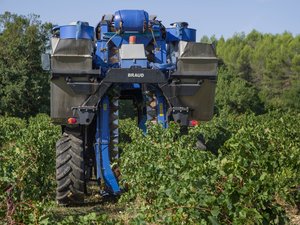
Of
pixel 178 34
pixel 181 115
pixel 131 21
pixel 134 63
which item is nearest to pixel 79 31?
pixel 131 21

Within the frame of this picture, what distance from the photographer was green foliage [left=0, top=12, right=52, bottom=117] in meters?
36.0

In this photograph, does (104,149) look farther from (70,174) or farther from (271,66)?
(271,66)

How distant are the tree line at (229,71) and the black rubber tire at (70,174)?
23.4m

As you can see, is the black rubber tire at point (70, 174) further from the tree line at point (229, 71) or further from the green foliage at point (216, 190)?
the tree line at point (229, 71)

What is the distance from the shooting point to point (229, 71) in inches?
2104

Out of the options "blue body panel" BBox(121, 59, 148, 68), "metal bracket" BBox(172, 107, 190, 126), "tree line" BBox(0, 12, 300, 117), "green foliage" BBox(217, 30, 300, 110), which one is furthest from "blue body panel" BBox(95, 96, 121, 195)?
"green foliage" BBox(217, 30, 300, 110)

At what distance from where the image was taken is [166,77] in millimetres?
7434

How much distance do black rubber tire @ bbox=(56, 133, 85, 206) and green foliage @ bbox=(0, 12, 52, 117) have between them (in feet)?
94.8

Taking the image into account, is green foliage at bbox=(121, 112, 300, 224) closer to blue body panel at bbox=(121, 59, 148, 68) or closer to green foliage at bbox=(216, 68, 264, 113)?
blue body panel at bbox=(121, 59, 148, 68)

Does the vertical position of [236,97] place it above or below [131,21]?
below

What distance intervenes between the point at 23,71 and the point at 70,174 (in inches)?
1186

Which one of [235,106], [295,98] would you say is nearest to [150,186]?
[235,106]

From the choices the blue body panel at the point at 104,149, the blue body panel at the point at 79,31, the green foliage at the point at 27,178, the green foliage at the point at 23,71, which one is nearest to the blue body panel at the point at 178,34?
the blue body panel at the point at 79,31

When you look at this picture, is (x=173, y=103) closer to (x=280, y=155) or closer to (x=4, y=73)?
(x=280, y=155)
